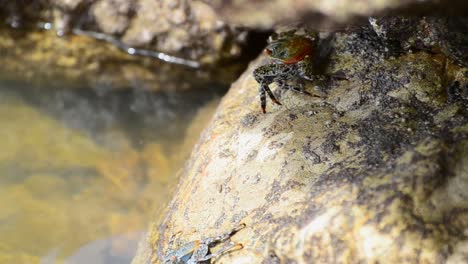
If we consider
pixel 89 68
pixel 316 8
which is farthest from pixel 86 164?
pixel 316 8

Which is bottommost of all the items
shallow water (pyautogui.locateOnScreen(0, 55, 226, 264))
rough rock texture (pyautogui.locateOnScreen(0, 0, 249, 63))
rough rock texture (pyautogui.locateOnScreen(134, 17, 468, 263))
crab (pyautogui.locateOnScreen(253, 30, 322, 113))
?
rough rock texture (pyautogui.locateOnScreen(134, 17, 468, 263))

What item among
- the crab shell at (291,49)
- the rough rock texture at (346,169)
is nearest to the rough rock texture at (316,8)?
the rough rock texture at (346,169)

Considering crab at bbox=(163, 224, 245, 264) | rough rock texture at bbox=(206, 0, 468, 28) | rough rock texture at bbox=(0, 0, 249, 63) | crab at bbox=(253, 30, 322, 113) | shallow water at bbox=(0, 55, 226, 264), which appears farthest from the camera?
rough rock texture at bbox=(0, 0, 249, 63)

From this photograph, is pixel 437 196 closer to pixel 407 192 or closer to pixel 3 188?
pixel 407 192

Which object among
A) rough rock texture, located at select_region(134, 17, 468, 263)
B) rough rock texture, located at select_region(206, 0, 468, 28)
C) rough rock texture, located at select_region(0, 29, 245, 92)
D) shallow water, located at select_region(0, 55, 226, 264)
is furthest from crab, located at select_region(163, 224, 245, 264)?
rough rock texture, located at select_region(0, 29, 245, 92)

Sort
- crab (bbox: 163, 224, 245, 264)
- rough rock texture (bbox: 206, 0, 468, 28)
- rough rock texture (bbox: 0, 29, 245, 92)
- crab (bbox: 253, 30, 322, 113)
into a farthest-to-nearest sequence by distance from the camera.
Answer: rough rock texture (bbox: 0, 29, 245, 92) → crab (bbox: 253, 30, 322, 113) → crab (bbox: 163, 224, 245, 264) → rough rock texture (bbox: 206, 0, 468, 28)

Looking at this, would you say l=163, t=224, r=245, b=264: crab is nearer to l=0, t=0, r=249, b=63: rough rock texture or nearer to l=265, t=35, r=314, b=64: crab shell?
l=265, t=35, r=314, b=64: crab shell
